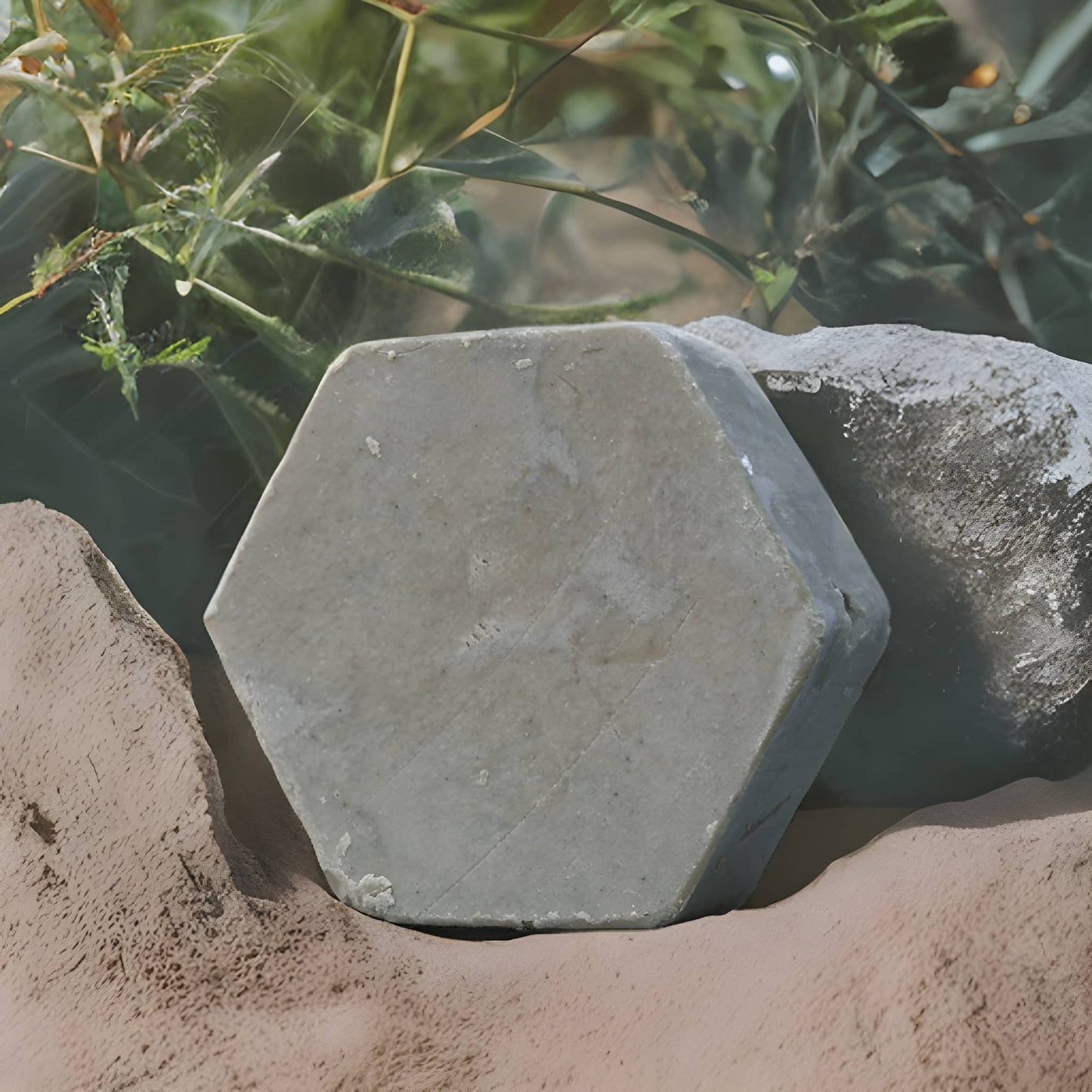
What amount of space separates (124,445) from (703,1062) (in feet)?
3.93

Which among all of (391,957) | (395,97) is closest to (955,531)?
(391,957)

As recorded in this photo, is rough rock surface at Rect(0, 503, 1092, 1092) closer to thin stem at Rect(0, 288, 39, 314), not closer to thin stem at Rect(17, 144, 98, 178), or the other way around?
thin stem at Rect(0, 288, 39, 314)

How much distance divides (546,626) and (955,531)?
45 cm

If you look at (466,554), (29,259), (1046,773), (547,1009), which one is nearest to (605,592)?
(466,554)

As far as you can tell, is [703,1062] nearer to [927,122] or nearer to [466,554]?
[466,554]

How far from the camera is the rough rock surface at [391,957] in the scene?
2.59ft

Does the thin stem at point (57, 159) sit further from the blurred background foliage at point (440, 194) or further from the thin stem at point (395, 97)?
the thin stem at point (395, 97)

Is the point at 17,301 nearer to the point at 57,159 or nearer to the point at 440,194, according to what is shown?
the point at 57,159

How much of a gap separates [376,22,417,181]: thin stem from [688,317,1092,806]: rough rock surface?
499 millimetres

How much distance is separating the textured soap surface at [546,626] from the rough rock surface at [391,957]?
0.29 ft

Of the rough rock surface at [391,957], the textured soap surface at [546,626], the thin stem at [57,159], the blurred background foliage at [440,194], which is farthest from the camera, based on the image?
the thin stem at [57,159]

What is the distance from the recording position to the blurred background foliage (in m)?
1.19

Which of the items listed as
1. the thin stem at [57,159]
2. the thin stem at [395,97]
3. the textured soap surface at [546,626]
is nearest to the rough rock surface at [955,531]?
the textured soap surface at [546,626]

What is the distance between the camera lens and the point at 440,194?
1378 mm
